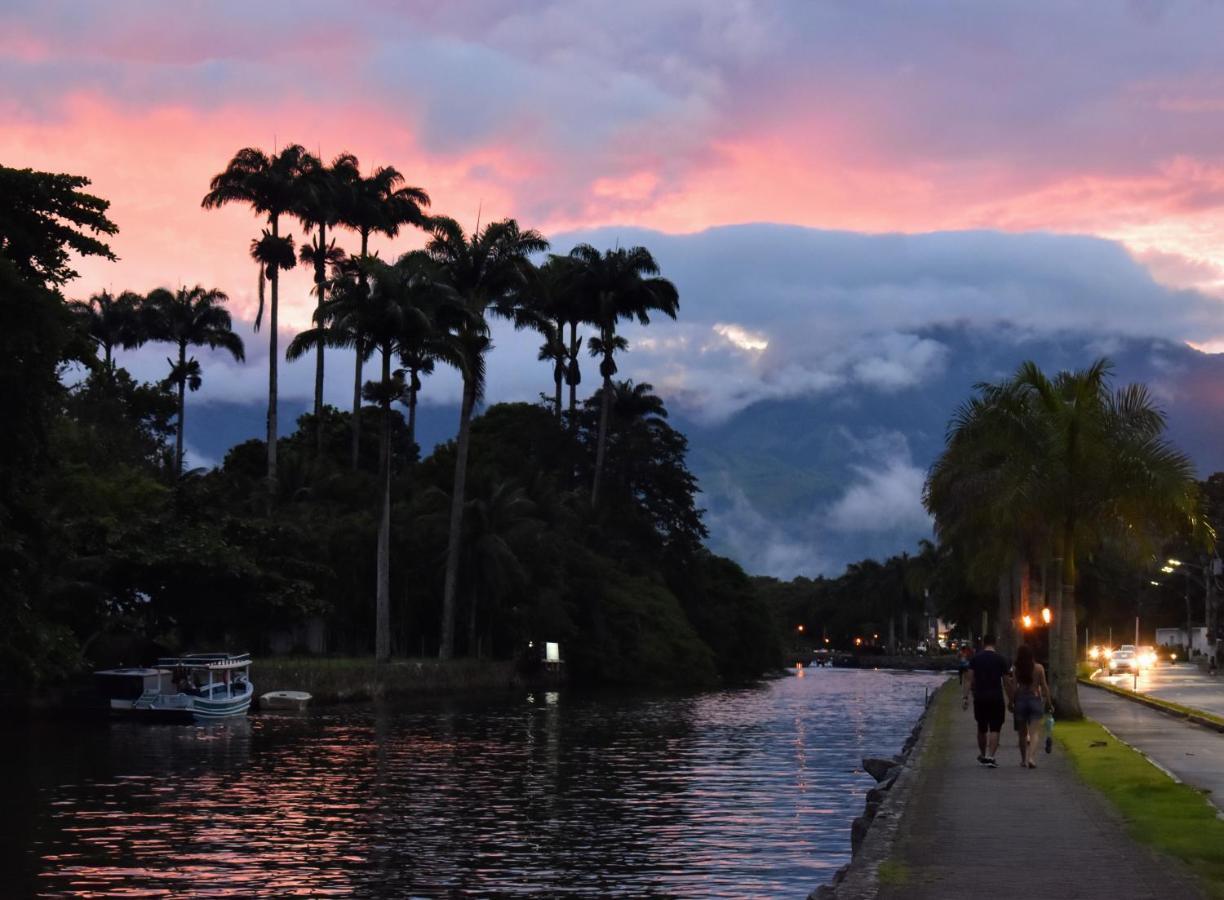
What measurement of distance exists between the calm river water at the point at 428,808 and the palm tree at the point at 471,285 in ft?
88.7

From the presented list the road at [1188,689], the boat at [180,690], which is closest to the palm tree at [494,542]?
the boat at [180,690]

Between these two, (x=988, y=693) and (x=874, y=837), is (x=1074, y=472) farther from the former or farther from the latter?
(x=874, y=837)

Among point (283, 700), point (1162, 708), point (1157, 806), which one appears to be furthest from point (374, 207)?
point (1157, 806)

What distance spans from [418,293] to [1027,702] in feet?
183

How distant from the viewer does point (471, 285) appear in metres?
86.2

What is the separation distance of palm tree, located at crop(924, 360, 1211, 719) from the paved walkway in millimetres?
2489

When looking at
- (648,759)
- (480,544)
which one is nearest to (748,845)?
(648,759)

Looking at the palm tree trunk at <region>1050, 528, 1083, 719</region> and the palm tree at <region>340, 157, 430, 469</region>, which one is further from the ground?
the palm tree at <region>340, 157, 430, 469</region>

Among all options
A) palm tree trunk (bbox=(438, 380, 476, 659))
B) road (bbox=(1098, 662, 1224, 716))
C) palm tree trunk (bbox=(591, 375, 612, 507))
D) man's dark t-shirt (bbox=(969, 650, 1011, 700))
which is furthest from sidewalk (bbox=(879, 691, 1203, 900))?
palm tree trunk (bbox=(591, 375, 612, 507))

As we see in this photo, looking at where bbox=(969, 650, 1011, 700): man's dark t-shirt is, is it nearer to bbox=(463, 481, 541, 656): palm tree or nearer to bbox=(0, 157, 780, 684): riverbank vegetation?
bbox=(0, 157, 780, 684): riverbank vegetation

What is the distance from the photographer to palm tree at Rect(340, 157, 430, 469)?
99.9 m

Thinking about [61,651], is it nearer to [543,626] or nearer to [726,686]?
[543,626]

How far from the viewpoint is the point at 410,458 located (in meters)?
142

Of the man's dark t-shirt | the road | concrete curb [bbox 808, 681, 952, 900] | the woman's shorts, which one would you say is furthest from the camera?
the road
